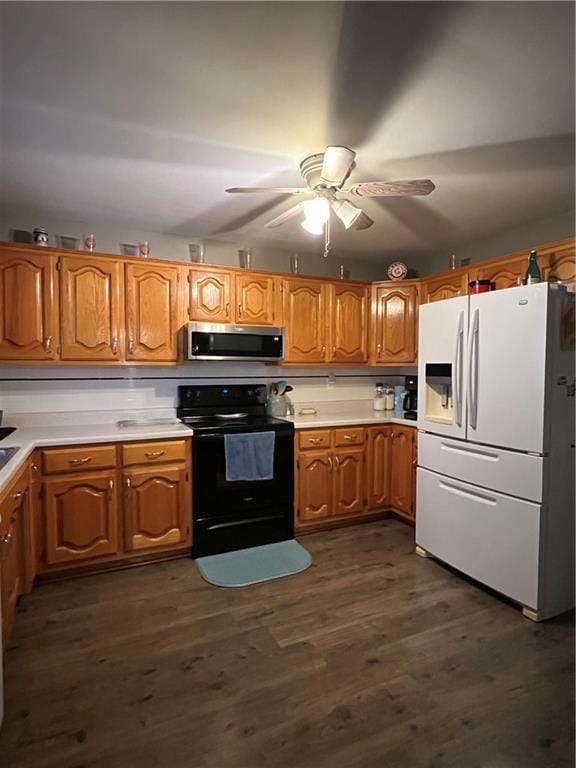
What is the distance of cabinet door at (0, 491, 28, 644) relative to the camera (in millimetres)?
1819

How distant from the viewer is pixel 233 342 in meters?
3.17

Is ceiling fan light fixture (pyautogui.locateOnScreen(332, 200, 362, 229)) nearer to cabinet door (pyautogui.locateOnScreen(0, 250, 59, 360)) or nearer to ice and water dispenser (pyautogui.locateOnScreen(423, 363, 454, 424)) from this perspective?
ice and water dispenser (pyautogui.locateOnScreen(423, 363, 454, 424))

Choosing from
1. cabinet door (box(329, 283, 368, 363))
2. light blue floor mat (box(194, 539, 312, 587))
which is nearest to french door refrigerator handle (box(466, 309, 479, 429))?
cabinet door (box(329, 283, 368, 363))

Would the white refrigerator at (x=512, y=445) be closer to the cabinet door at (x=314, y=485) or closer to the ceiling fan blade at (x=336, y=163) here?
the cabinet door at (x=314, y=485)

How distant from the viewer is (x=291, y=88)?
1.57 m

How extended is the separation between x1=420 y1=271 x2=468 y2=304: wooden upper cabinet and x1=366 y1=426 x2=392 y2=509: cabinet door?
3.96ft

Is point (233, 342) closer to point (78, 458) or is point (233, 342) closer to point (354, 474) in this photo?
point (78, 458)

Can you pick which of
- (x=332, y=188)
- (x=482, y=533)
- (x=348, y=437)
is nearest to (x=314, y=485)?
(x=348, y=437)

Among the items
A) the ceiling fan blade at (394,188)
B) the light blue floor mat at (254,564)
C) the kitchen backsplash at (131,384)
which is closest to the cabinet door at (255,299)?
the kitchen backsplash at (131,384)

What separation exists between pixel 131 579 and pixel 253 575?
0.79m

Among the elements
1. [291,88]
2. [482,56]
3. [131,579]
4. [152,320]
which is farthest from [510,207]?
[131,579]

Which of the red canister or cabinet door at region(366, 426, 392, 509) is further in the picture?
cabinet door at region(366, 426, 392, 509)

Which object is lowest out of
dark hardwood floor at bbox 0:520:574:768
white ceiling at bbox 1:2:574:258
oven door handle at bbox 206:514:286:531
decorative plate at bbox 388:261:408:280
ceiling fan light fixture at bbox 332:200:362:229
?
dark hardwood floor at bbox 0:520:574:768

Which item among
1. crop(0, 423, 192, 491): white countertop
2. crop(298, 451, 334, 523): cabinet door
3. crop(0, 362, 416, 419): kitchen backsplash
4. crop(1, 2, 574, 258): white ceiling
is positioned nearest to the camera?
crop(1, 2, 574, 258): white ceiling
